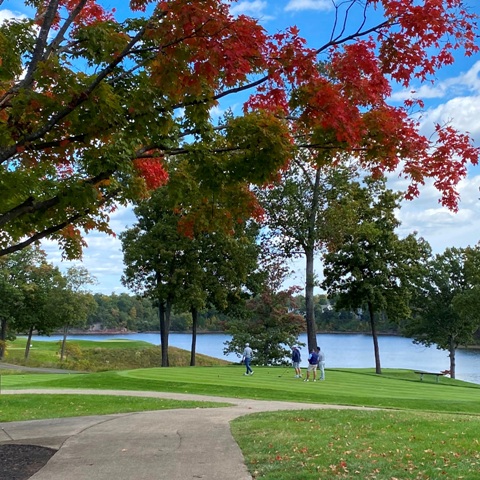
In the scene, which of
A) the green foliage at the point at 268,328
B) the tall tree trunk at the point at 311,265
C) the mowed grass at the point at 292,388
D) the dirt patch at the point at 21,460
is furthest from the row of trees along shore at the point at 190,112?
the green foliage at the point at 268,328

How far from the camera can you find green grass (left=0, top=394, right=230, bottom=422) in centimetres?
1335

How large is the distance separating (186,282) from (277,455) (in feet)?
109

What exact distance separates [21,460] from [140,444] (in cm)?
185

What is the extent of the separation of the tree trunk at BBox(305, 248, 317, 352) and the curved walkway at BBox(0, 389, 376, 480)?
19907mm

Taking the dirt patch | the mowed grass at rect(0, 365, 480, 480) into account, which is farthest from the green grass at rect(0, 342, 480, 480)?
the dirt patch

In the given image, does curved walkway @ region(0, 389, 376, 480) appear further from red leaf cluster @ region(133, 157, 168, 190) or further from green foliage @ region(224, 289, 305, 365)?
green foliage @ region(224, 289, 305, 365)

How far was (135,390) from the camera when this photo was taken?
780 inches

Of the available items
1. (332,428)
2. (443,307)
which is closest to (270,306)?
(443,307)

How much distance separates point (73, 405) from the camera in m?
15.2

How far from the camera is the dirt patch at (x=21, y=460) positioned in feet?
23.8

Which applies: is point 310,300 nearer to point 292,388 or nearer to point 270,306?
point 270,306

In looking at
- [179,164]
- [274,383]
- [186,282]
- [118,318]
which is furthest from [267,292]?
[118,318]

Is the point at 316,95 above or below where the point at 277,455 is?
above

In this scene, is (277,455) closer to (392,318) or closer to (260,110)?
(260,110)
